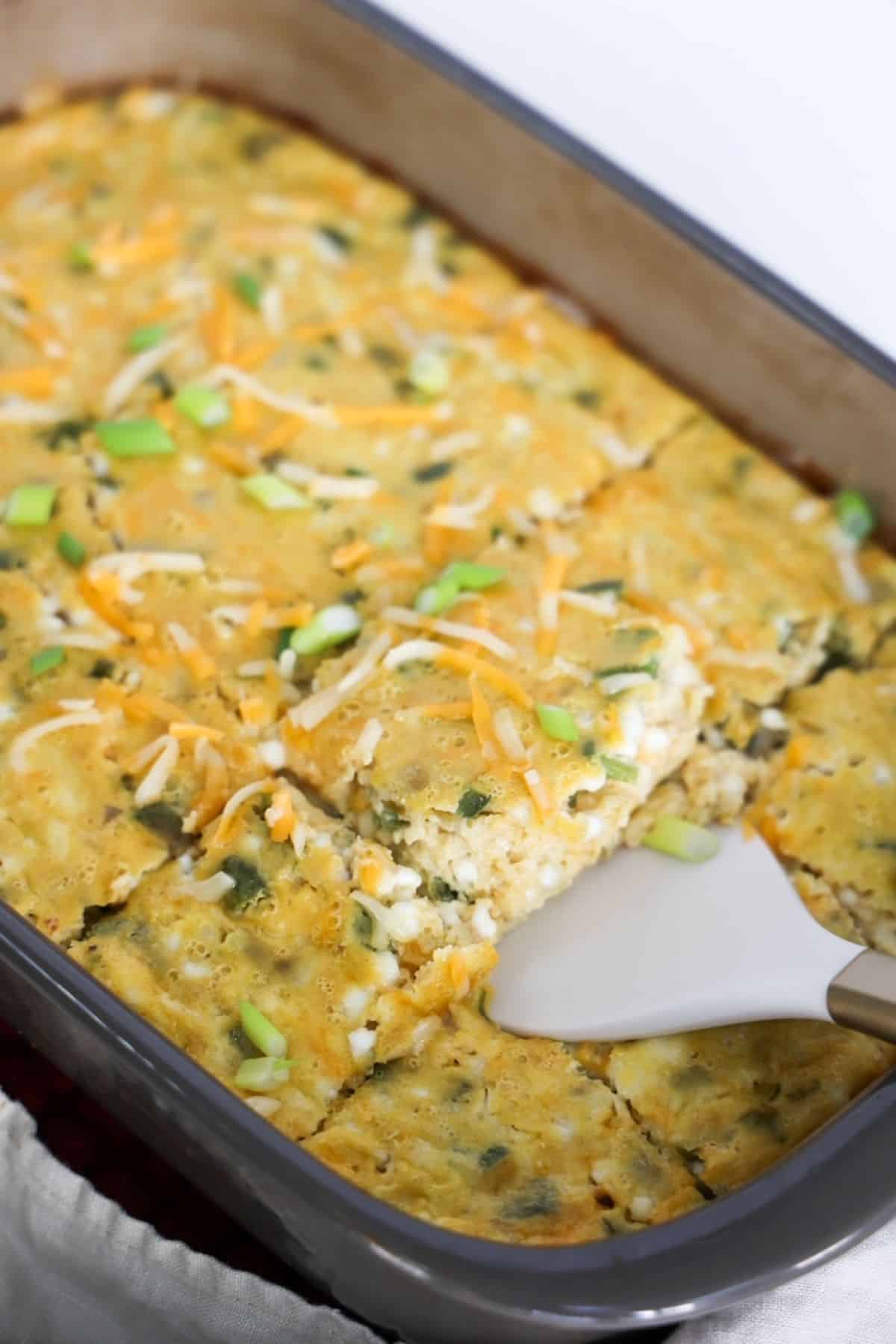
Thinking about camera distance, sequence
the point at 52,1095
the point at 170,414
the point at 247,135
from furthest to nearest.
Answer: the point at 247,135 < the point at 170,414 < the point at 52,1095

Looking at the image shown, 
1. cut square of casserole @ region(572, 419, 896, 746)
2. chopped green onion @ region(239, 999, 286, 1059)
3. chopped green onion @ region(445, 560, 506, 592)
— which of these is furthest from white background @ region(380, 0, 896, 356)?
chopped green onion @ region(239, 999, 286, 1059)

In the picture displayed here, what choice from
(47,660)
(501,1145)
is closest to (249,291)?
(47,660)

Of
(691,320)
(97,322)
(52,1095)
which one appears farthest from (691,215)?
(52,1095)

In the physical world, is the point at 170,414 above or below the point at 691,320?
below

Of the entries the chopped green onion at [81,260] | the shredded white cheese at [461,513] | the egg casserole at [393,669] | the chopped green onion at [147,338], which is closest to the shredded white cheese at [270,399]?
the egg casserole at [393,669]

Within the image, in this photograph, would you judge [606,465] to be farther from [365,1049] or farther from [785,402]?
[365,1049]

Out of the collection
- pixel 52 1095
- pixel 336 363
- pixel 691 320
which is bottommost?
pixel 52 1095

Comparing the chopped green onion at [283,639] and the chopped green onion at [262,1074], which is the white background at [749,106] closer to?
the chopped green onion at [283,639]
